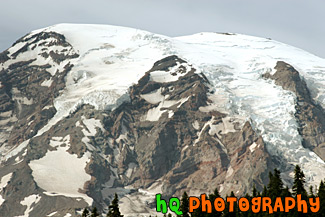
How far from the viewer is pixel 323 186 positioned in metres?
126

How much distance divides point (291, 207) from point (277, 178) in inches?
522

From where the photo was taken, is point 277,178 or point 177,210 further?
point 277,178

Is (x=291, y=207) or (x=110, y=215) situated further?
(x=291, y=207)

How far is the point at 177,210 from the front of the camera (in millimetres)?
117875

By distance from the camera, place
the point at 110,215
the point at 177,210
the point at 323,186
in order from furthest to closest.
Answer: the point at 323,186, the point at 177,210, the point at 110,215

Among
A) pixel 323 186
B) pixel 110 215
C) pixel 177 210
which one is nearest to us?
pixel 110 215

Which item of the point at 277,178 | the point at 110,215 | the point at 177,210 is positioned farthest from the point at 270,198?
the point at 110,215

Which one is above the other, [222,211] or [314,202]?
[314,202]

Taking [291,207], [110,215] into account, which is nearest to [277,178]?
[291,207]

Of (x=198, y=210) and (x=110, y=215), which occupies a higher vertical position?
(x=110, y=215)

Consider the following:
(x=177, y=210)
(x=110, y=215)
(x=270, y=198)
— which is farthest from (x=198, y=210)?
(x=110, y=215)

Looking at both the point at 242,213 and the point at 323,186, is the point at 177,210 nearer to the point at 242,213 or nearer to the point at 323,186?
the point at 242,213

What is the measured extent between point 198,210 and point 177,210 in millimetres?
7008

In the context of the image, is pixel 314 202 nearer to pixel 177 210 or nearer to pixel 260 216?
pixel 260 216
